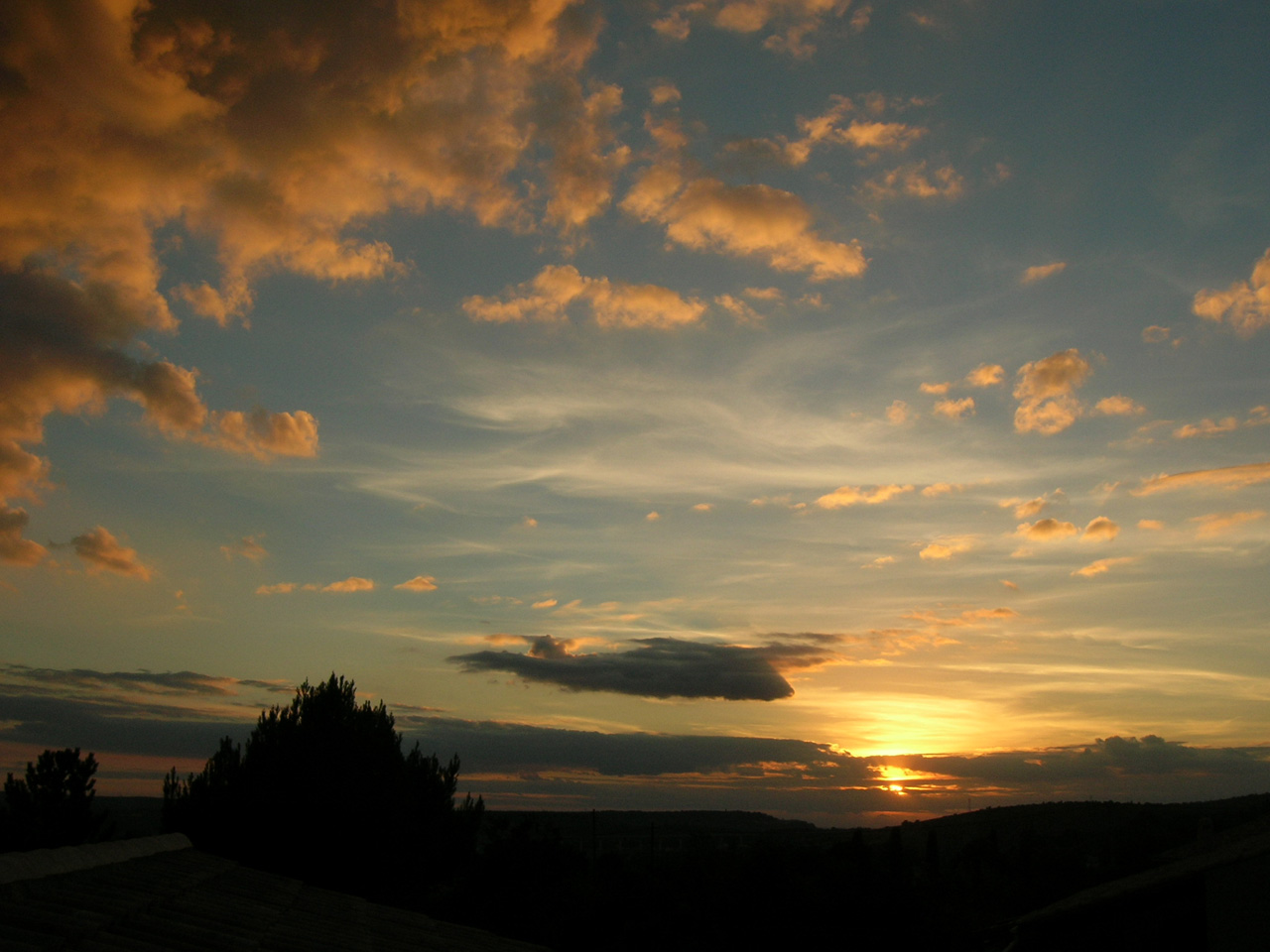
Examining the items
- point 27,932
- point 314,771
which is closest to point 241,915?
point 27,932

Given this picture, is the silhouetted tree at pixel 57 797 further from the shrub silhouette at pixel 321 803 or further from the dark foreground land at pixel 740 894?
the shrub silhouette at pixel 321 803

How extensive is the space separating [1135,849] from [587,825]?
4110 inches

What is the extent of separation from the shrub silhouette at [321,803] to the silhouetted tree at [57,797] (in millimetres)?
6362

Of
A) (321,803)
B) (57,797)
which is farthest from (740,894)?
(57,797)

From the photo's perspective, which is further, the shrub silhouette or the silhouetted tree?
the silhouetted tree

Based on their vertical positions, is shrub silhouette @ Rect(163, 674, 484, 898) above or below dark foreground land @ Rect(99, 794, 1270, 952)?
above

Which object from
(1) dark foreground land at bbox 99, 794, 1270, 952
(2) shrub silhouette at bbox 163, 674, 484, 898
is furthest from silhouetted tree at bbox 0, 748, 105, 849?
(2) shrub silhouette at bbox 163, 674, 484, 898

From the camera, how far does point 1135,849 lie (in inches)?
1785

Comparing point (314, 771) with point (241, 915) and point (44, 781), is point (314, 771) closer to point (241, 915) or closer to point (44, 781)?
point (44, 781)

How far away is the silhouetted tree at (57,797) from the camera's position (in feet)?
103

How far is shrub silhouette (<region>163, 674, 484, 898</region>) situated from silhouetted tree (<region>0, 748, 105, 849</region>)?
6362mm

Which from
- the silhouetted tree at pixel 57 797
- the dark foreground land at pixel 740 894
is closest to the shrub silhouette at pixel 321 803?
the dark foreground land at pixel 740 894

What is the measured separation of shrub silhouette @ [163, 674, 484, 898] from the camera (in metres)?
27.2

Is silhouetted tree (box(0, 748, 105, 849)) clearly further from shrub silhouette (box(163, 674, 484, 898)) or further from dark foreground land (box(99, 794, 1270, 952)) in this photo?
shrub silhouette (box(163, 674, 484, 898))
